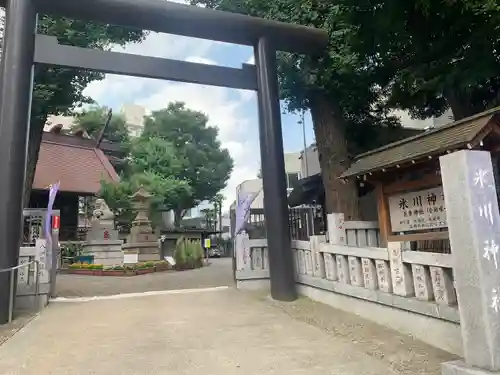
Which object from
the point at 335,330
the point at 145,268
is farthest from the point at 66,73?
the point at 335,330

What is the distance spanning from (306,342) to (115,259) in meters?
15.6

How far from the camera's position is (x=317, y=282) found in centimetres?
775

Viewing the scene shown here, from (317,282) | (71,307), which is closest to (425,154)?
(317,282)

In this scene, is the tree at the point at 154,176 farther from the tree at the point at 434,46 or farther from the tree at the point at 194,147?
the tree at the point at 434,46

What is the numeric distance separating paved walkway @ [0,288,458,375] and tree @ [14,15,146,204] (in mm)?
6942

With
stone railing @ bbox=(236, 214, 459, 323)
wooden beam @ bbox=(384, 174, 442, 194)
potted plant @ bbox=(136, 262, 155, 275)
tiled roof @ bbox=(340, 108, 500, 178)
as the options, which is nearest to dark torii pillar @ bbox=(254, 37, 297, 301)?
stone railing @ bbox=(236, 214, 459, 323)

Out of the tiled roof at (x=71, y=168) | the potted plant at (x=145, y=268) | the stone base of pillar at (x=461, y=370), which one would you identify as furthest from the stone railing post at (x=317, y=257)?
the tiled roof at (x=71, y=168)

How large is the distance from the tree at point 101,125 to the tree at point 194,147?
99.0 inches

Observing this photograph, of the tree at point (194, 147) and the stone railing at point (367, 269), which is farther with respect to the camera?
the tree at point (194, 147)

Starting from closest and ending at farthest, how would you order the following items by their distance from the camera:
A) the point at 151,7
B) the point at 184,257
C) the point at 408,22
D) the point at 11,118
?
the point at 11,118 → the point at 151,7 → the point at 408,22 → the point at 184,257

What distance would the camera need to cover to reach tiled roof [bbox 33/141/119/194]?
806 inches

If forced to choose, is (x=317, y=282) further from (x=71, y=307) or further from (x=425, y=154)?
(x=71, y=307)

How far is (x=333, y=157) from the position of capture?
11.5 m

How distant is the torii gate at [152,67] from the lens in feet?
23.5
